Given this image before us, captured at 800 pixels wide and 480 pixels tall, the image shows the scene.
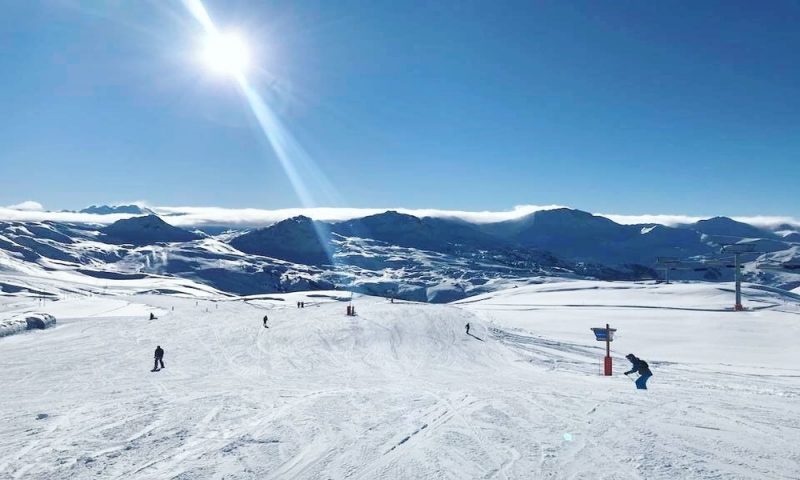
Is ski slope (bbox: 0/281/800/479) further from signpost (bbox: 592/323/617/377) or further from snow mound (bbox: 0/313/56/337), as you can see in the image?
snow mound (bbox: 0/313/56/337)

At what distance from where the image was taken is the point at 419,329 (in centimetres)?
4381

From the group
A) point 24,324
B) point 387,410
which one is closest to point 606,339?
point 387,410

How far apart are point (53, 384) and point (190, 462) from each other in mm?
14528

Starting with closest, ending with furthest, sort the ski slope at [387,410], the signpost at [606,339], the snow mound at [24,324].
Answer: the ski slope at [387,410] → the signpost at [606,339] → the snow mound at [24,324]

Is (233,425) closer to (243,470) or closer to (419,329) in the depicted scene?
(243,470)

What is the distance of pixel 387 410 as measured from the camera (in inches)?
567

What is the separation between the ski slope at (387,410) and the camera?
986 centimetres

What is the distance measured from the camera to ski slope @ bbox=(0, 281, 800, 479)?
9.86 metres

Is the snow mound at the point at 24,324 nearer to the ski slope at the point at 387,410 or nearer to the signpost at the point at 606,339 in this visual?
the ski slope at the point at 387,410

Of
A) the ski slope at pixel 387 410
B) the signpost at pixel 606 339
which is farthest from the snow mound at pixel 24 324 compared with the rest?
the signpost at pixel 606 339

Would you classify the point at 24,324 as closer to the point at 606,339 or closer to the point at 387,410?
the point at 387,410

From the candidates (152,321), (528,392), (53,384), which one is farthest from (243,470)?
(152,321)

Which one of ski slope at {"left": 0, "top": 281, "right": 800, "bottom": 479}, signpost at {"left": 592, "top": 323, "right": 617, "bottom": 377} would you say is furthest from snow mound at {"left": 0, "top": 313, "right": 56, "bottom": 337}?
signpost at {"left": 592, "top": 323, "right": 617, "bottom": 377}

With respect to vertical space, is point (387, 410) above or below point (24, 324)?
above
